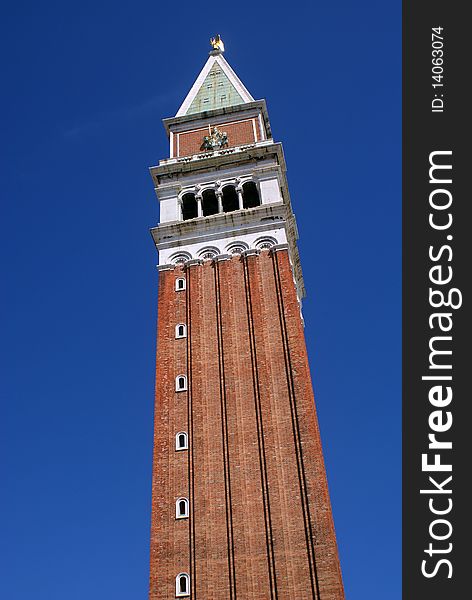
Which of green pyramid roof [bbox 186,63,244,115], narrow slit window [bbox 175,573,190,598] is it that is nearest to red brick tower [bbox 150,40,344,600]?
narrow slit window [bbox 175,573,190,598]

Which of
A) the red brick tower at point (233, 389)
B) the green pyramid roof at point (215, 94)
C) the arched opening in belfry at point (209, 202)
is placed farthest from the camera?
the green pyramid roof at point (215, 94)

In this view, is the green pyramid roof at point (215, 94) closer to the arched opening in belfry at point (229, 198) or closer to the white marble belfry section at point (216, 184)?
the white marble belfry section at point (216, 184)

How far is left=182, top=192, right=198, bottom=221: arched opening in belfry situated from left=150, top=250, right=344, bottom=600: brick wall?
16.3 feet

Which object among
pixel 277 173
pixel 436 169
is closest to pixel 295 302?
pixel 277 173

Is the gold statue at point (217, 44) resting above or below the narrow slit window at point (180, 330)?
above

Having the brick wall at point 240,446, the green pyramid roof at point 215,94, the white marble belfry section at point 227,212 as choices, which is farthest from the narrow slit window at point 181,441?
the green pyramid roof at point 215,94

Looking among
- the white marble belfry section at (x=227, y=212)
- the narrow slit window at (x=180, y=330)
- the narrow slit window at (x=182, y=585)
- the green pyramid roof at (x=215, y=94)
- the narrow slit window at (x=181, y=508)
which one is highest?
the green pyramid roof at (x=215, y=94)

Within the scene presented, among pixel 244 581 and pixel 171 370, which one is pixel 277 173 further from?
pixel 244 581

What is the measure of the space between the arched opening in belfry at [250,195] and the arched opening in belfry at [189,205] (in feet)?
9.75

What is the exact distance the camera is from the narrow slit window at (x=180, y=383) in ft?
119

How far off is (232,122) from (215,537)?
28.3 metres

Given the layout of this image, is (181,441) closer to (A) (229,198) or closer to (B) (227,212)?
(B) (227,212)

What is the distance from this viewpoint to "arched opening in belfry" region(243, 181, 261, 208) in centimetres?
4472

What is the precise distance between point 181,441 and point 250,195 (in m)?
16.6
